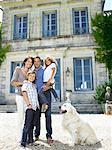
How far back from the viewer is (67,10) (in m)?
16.2

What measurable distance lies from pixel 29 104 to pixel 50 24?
42.9 feet

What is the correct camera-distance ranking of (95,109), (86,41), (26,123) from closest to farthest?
(26,123) < (95,109) < (86,41)

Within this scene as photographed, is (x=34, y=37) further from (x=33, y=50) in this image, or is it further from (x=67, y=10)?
(x=67, y=10)

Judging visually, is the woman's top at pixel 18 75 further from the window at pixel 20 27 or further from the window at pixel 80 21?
the window at pixel 20 27

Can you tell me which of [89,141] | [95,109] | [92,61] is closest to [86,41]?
[92,61]

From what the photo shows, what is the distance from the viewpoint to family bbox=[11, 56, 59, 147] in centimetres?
418

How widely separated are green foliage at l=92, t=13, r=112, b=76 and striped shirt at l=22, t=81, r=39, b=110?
32.9 ft

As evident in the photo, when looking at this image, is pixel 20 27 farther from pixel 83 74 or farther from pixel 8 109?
pixel 8 109

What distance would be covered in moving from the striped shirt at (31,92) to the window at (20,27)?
12685 millimetres

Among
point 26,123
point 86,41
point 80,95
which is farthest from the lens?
point 86,41

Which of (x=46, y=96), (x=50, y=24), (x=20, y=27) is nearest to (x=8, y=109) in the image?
(x=20, y=27)

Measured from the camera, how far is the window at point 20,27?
16688mm

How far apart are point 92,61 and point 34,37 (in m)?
4.55

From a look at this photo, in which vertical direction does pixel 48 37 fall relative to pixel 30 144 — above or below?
above
